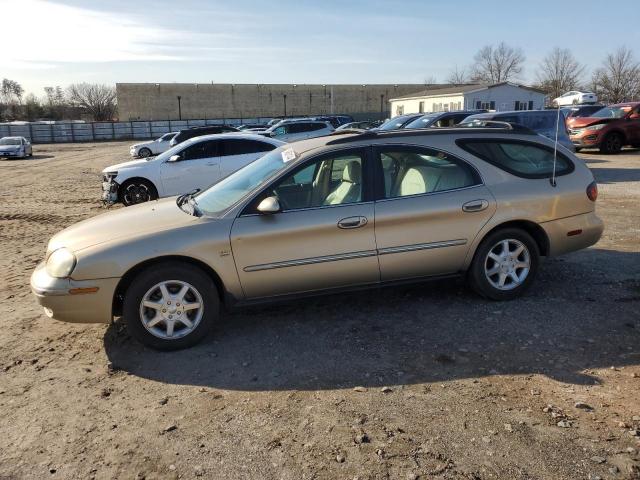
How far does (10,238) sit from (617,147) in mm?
19493

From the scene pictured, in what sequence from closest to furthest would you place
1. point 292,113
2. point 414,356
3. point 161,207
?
point 414,356
point 161,207
point 292,113

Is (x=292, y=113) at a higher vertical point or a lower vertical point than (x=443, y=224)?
higher

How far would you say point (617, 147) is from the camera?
63.1 ft

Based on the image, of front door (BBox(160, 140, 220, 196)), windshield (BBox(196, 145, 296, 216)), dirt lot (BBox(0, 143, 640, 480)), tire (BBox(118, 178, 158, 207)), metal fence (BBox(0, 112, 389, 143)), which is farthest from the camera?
metal fence (BBox(0, 112, 389, 143))

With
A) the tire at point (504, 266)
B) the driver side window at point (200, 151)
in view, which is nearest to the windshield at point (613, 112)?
the driver side window at point (200, 151)

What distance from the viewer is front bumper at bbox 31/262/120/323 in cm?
401

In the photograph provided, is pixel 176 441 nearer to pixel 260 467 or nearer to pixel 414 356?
pixel 260 467

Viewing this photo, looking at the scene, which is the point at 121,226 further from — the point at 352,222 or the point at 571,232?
the point at 571,232

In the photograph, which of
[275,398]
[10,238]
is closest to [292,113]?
[10,238]

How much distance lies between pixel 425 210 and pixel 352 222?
2.27 feet

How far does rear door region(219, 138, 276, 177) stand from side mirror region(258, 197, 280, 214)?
7717mm

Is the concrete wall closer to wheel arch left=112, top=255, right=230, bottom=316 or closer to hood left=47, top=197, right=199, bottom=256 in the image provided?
hood left=47, top=197, right=199, bottom=256

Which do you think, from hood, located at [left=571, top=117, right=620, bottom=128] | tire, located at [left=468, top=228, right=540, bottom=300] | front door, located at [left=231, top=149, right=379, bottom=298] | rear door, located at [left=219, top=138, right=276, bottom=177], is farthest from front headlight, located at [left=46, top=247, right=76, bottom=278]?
hood, located at [left=571, top=117, right=620, bottom=128]

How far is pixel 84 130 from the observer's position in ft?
197
